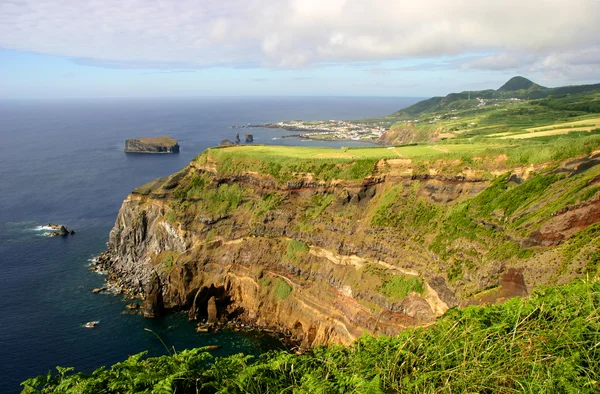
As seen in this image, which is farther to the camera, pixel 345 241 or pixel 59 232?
pixel 59 232

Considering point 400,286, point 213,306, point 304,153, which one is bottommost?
point 213,306

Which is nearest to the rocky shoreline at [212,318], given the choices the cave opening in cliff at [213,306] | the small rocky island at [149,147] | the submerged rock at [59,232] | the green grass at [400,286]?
the cave opening in cliff at [213,306]

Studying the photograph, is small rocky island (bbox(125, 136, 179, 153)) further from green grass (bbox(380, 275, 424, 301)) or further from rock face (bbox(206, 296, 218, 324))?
green grass (bbox(380, 275, 424, 301))

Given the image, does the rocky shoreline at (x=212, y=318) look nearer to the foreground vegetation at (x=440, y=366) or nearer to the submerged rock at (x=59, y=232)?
the submerged rock at (x=59, y=232)

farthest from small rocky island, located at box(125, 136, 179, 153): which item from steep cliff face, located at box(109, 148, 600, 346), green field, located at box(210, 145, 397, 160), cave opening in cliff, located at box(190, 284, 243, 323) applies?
cave opening in cliff, located at box(190, 284, 243, 323)

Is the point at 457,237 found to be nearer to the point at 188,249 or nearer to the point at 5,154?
the point at 188,249

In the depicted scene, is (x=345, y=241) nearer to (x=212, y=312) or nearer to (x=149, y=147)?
(x=212, y=312)

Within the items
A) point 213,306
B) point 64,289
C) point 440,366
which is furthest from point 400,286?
point 64,289
